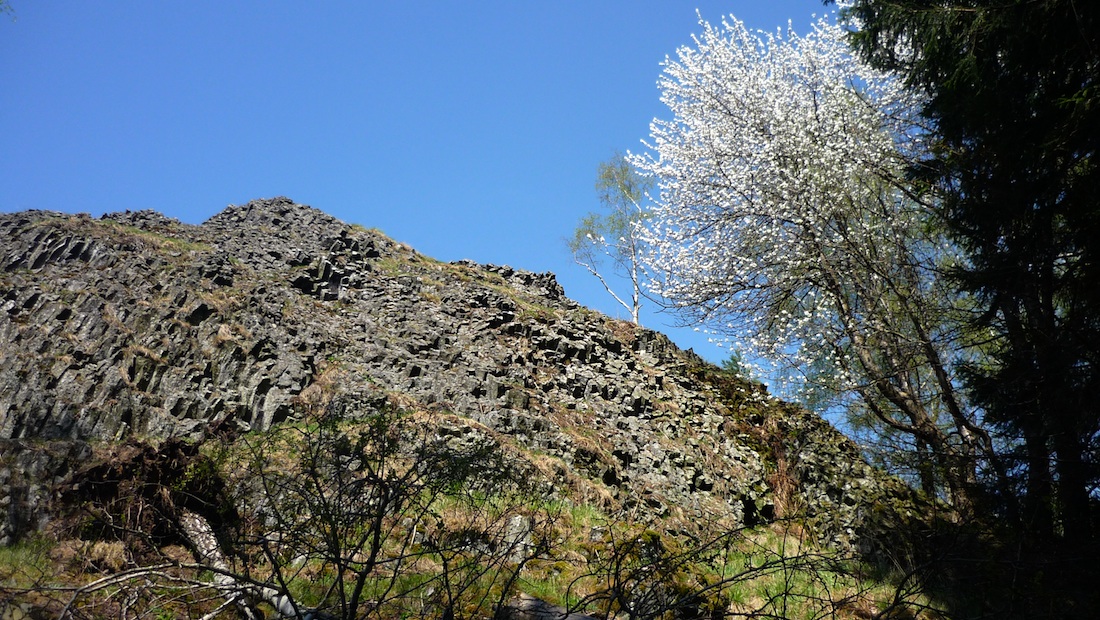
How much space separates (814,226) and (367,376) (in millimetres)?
8404

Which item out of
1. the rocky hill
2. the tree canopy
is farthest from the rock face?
the tree canopy

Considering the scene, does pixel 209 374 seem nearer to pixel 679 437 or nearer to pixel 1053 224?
pixel 679 437

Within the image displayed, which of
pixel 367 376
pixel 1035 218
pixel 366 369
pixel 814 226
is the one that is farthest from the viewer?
pixel 366 369

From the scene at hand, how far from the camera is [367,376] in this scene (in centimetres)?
1272

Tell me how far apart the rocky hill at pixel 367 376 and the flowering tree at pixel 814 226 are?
1558 mm

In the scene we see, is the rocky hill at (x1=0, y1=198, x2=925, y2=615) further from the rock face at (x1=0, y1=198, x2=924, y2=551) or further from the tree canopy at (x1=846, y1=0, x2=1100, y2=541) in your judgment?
the tree canopy at (x1=846, y1=0, x2=1100, y2=541)

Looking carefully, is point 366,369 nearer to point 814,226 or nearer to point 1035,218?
point 814,226

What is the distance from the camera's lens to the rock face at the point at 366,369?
1034 centimetres

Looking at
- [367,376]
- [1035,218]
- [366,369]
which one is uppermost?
[1035,218]

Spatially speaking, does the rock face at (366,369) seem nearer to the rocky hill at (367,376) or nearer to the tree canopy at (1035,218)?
the rocky hill at (367,376)

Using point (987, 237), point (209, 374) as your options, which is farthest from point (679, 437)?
point (209, 374)

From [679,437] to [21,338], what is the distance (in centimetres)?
1147

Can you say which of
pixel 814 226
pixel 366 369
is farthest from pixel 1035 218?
pixel 366 369

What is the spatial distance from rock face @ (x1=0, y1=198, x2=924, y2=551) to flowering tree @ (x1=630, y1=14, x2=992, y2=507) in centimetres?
175
